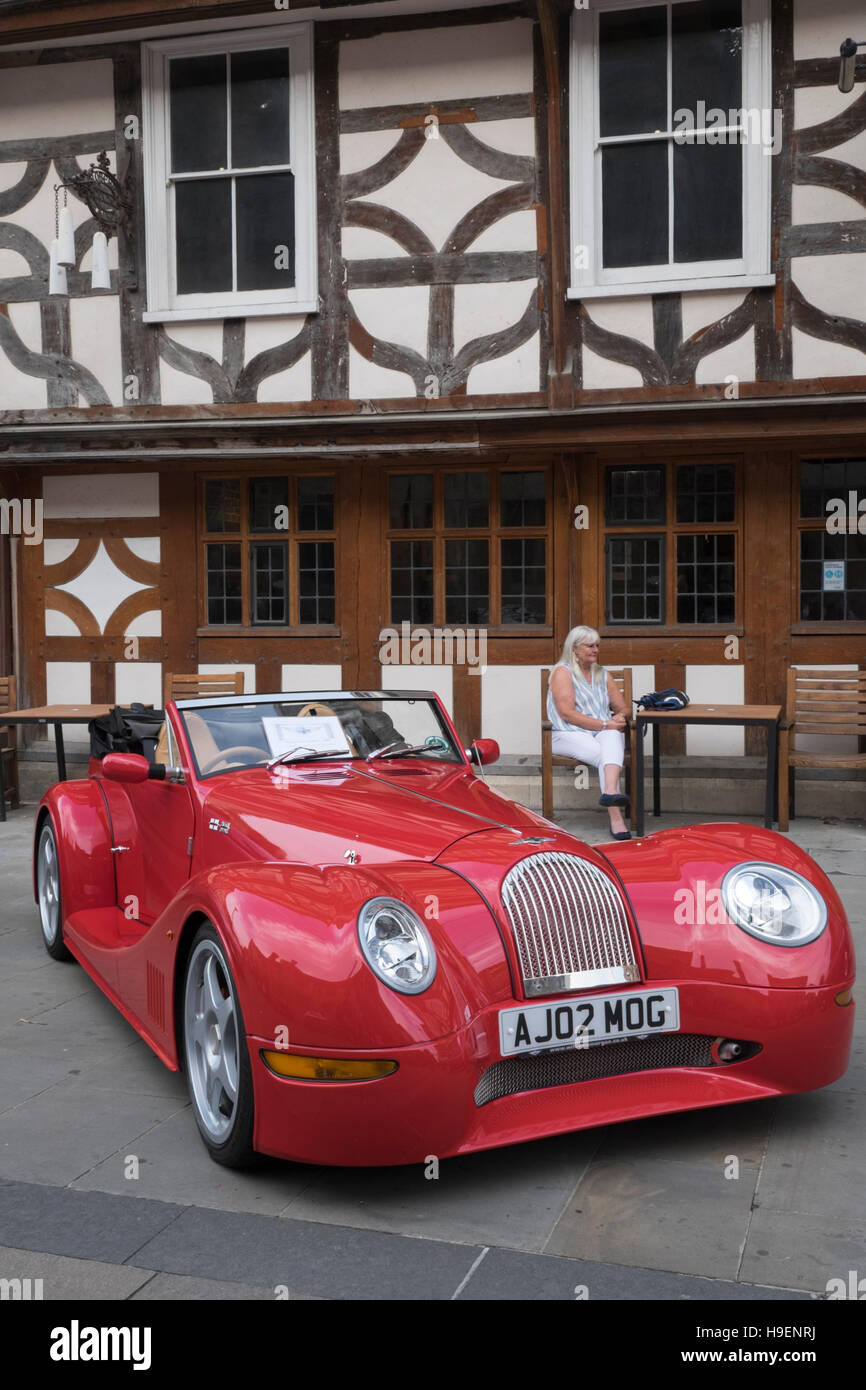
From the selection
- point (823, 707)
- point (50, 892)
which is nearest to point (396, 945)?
point (50, 892)

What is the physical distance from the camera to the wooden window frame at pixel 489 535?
10.4 metres

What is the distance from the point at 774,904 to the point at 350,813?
149 cm

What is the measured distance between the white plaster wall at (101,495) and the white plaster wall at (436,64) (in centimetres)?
356

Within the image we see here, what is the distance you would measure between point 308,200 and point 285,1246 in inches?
352

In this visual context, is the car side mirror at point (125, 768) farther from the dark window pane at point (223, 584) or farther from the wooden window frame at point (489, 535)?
the dark window pane at point (223, 584)

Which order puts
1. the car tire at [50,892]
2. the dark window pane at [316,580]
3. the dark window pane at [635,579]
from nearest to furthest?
1. the car tire at [50,892]
2. the dark window pane at [635,579]
3. the dark window pane at [316,580]

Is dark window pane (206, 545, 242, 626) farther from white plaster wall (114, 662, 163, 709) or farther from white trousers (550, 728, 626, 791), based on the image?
white trousers (550, 728, 626, 791)

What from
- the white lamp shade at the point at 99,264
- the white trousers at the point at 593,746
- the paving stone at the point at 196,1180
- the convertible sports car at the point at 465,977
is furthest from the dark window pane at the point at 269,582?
the paving stone at the point at 196,1180

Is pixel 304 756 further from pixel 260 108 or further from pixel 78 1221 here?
pixel 260 108

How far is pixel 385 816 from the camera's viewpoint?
14.7 feet

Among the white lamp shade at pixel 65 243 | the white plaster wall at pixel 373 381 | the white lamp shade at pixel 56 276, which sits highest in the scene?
the white lamp shade at pixel 65 243

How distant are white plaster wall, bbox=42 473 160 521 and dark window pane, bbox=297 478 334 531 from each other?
1290 millimetres

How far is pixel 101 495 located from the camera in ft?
37.1

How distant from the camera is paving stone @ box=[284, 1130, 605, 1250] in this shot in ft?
10.8
